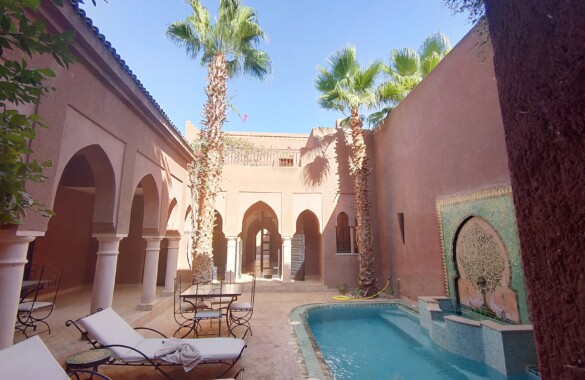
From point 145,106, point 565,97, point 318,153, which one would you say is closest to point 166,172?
point 145,106

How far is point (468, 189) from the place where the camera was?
754 centimetres

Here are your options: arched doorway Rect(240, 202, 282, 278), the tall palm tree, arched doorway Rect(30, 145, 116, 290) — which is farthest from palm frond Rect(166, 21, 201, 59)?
arched doorway Rect(240, 202, 282, 278)

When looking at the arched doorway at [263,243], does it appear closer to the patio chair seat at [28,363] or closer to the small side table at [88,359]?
the small side table at [88,359]

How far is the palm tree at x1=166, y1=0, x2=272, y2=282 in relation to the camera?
9.51m

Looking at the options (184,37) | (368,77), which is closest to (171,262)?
(184,37)

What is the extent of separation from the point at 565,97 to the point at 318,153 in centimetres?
1288

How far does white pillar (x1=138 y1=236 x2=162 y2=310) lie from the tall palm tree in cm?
755

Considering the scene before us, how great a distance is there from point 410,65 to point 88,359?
13093 millimetres

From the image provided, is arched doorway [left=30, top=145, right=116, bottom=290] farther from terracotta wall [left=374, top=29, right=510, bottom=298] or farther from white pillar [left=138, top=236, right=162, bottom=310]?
terracotta wall [left=374, top=29, right=510, bottom=298]

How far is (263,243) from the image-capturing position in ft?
55.0

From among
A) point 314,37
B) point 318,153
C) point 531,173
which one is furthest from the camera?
point 318,153

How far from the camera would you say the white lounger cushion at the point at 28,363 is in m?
2.52

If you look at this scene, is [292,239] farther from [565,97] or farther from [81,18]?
[565,97]

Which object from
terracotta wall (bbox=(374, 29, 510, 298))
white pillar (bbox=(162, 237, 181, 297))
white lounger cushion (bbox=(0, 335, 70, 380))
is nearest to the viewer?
white lounger cushion (bbox=(0, 335, 70, 380))
